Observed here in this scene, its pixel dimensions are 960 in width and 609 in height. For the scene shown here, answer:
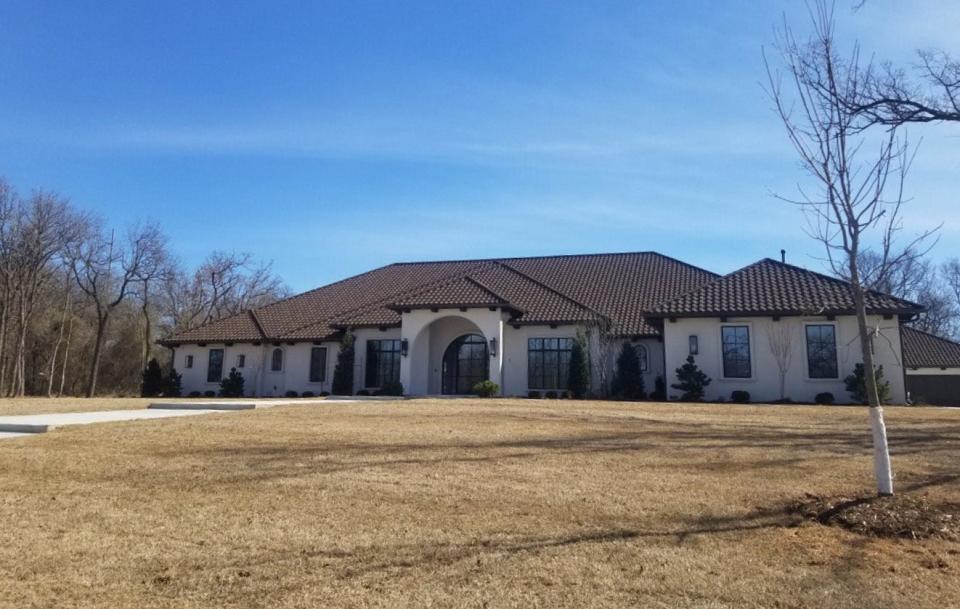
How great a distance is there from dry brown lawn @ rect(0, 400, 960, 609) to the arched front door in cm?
1559

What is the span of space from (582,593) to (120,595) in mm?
3055

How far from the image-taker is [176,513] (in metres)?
5.94

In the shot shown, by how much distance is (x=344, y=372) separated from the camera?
25.9m

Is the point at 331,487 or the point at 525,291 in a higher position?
the point at 525,291

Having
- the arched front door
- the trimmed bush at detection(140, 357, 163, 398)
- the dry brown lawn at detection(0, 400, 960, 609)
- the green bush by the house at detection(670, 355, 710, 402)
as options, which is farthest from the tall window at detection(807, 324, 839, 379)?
the trimmed bush at detection(140, 357, 163, 398)

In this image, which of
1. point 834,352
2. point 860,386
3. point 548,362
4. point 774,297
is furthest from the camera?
point 548,362

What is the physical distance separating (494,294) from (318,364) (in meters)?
8.97

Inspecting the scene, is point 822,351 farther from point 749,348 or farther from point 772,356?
point 749,348

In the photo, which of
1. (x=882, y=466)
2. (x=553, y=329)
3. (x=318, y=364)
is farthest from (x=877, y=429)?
(x=318, y=364)

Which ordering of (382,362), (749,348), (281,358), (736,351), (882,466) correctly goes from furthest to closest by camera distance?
(281,358) < (382,362) < (736,351) < (749,348) < (882,466)

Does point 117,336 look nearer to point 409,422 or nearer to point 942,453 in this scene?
point 409,422

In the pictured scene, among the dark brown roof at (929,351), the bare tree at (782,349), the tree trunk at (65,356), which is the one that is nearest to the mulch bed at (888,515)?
the bare tree at (782,349)

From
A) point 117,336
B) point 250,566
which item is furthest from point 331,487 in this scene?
point 117,336

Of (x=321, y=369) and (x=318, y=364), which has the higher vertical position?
(x=318, y=364)
